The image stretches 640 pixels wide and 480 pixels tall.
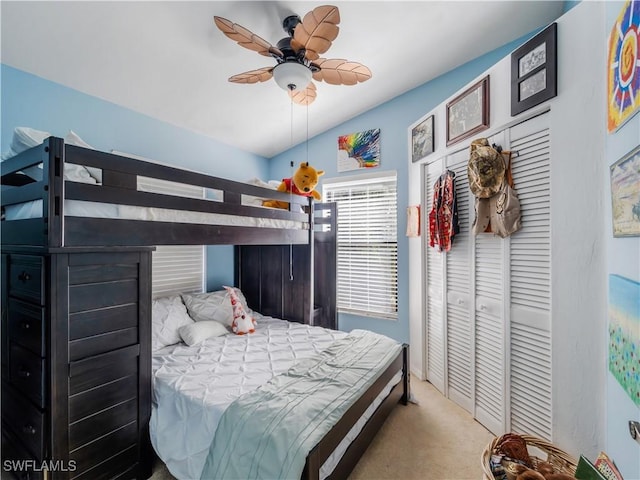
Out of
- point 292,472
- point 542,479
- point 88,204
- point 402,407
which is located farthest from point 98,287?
point 402,407

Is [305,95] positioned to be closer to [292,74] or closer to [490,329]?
[292,74]

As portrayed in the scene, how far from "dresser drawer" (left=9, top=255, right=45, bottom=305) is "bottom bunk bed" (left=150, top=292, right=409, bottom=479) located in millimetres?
777

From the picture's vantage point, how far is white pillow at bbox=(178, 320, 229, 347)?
2.33 metres

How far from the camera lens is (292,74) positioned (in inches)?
68.6

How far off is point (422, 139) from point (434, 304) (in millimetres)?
1582

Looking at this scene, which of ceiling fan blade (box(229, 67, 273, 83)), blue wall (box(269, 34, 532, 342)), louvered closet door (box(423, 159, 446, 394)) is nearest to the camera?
ceiling fan blade (box(229, 67, 273, 83))

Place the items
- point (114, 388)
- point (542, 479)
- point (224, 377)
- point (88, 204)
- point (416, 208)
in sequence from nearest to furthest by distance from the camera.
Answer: point (542, 479) < point (88, 204) < point (114, 388) < point (224, 377) < point (416, 208)

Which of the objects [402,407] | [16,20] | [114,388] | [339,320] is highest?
[16,20]

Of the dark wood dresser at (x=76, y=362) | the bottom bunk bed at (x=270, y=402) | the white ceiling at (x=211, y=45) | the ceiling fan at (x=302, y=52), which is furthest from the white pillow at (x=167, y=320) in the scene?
the ceiling fan at (x=302, y=52)

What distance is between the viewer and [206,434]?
1.41 metres

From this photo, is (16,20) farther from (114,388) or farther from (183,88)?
(114,388)

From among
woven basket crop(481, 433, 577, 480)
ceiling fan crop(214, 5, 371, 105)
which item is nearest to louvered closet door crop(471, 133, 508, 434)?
woven basket crop(481, 433, 577, 480)

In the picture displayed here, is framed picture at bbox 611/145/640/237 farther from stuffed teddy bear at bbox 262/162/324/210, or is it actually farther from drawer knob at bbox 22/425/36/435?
drawer knob at bbox 22/425/36/435

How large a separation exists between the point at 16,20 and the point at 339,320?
3.68 m
